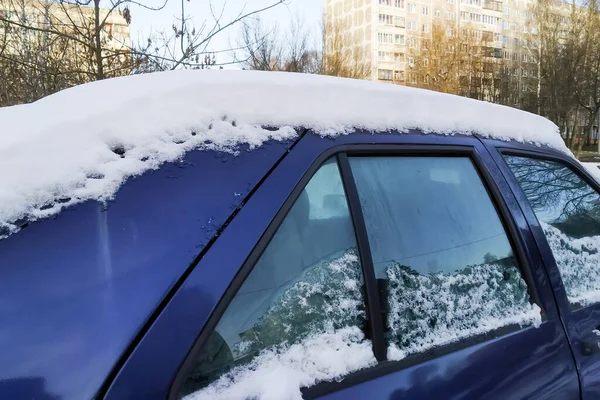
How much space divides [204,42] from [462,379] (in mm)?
4502

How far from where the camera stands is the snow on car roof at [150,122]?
1014 millimetres

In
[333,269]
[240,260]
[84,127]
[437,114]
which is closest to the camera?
[240,260]

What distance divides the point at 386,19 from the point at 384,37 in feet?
10.1

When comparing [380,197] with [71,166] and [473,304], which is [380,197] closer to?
[473,304]

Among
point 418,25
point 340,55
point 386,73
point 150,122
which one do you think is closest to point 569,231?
point 150,122

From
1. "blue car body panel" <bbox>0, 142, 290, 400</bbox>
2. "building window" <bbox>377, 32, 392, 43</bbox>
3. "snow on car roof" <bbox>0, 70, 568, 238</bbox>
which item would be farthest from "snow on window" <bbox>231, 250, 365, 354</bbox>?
"building window" <bbox>377, 32, 392, 43</bbox>

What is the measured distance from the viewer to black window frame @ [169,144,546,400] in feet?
3.18

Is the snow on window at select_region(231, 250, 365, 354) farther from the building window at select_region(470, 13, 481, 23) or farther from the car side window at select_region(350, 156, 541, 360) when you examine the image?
the building window at select_region(470, 13, 481, 23)

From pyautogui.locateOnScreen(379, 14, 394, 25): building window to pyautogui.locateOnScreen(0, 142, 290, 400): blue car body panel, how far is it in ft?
234

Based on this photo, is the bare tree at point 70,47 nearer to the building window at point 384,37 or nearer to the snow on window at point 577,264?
the snow on window at point 577,264

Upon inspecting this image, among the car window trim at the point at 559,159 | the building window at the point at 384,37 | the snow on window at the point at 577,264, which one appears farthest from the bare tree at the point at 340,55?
the building window at the point at 384,37

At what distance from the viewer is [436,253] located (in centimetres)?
147

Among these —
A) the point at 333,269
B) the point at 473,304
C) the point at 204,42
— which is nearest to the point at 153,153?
the point at 333,269

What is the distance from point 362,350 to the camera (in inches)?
45.9
